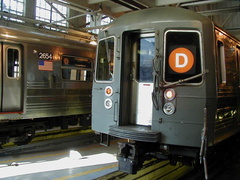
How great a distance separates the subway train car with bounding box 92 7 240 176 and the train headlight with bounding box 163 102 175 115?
2 cm

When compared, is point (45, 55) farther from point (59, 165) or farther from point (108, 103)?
point (108, 103)

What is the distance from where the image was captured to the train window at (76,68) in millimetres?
8234

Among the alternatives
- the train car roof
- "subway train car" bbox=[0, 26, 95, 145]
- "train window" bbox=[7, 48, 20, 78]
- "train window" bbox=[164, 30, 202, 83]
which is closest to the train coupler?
"train window" bbox=[164, 30, 202, 83]

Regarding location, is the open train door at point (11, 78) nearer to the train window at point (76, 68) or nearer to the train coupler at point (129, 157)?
the train window at point (76, 68)

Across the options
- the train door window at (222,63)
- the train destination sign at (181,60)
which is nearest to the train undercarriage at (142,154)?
the train destination sign at (181,60)

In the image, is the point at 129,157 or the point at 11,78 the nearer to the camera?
the point at 129,157

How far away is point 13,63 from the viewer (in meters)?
7.09

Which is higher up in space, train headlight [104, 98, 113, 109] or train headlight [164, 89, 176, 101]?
train headlight [164, 89, 176, 101]

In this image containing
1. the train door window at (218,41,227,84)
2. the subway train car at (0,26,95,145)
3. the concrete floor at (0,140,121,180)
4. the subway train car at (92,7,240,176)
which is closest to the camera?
the subway train car at (92,7,240,176)

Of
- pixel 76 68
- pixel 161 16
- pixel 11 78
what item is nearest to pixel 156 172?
pixel 161 16

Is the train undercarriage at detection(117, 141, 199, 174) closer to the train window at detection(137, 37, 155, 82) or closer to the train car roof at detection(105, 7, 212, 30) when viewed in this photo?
the train window at detection(137, 37, 155, 82)

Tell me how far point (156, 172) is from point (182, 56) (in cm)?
294

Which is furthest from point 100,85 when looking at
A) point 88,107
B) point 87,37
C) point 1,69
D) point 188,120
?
point 87,37

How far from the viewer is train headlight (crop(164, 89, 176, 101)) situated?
4.42 m
